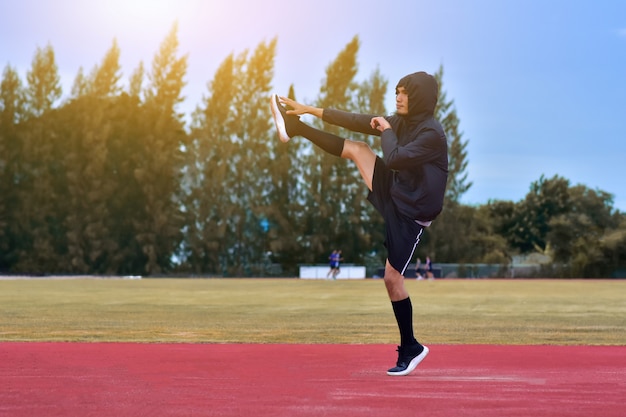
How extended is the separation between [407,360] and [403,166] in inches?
63.3

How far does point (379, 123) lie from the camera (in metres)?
7.55

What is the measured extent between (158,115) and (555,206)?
117 ft

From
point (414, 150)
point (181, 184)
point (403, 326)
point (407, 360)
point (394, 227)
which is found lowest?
point (407, 360)

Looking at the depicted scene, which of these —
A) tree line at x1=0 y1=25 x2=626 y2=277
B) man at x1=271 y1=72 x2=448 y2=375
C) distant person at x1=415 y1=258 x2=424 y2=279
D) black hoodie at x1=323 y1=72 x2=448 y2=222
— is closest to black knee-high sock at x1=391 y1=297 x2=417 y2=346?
man at x1=271 y1=72 x2=448 y2=375

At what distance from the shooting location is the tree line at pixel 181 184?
201 ft

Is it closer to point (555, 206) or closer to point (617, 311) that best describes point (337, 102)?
point (555, 206)

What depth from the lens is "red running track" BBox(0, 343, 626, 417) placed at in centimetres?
594

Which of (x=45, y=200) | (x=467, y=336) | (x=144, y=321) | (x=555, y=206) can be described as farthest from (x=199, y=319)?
(x=555, y=206)

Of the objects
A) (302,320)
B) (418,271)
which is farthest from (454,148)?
(302,320)

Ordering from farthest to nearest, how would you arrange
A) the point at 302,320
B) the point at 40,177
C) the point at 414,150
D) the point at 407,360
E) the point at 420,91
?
1. the point at 40,177
2. the point at 302,320
3. the point at 407,360
4. the point at 420,91
5. the point at 414,150

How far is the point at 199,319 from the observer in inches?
706

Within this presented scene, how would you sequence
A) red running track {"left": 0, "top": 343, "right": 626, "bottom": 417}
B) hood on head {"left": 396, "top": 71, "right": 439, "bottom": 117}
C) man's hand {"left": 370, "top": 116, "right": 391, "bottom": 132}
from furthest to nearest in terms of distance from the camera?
man's hand {"left": 370, "top": 116, "right": 391, "bottom": 132} → hood on head {"left": 396, "top": 71, "right": 439, "bottom": 117} → red running track {"left": 0, "top": 343, "right": 626, "bottom": 417}

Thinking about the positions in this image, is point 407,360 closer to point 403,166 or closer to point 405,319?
point 405,319

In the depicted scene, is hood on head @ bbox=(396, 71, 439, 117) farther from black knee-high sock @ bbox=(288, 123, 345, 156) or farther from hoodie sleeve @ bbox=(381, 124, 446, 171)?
A: black knee-high sock @ bbox=(288, 123, 345, 156)
